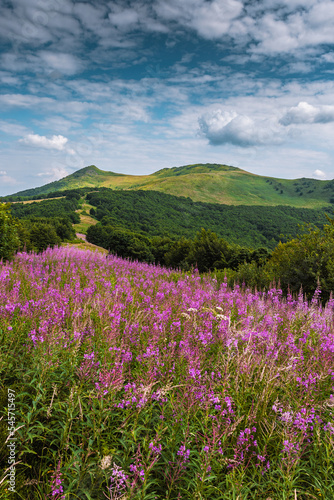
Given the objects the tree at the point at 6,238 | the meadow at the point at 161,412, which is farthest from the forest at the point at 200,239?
the meadow at the point at 161,412

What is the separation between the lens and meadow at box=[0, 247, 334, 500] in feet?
8.05

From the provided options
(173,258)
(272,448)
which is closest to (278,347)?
(272,448)

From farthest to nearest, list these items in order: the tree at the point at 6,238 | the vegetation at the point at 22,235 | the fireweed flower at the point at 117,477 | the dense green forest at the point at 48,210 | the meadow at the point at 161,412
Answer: the dense green forest at the point at 48,210 < the vegetation at the point at 22,235 < the tree at the point at 6,238 < the meadow at the point at 161,412 < the fireweed flower at the point at 117,477

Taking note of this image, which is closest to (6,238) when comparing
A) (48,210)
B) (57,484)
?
(57,484)

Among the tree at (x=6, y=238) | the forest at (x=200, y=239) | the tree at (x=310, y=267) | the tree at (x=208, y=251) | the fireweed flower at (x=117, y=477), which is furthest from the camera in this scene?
the tree at (x=208, y=251)

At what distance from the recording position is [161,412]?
10.4 ft

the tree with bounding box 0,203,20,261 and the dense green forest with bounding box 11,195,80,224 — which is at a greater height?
the dense green forest with bounding box 11,195,80,224

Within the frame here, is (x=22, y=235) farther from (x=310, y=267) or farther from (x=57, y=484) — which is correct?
(x=57, y=484)

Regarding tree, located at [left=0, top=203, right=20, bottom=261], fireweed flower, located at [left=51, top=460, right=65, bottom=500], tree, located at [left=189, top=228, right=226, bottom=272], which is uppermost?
tree, located at [left=0, top=203, right=20, bottom=261]

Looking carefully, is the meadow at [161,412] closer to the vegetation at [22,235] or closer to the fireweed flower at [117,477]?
the fireweed flower at [117,477]

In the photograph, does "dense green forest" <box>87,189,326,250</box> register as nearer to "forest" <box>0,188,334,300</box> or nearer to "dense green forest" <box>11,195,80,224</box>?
"forest" <box>0,188,334,300</box>

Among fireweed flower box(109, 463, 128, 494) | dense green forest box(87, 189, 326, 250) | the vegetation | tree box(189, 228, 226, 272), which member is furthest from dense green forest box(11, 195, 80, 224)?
fireweed flower box(109, 463, 128, 494)

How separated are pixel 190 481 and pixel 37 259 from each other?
10.1 meters

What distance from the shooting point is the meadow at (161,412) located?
2455 mm
